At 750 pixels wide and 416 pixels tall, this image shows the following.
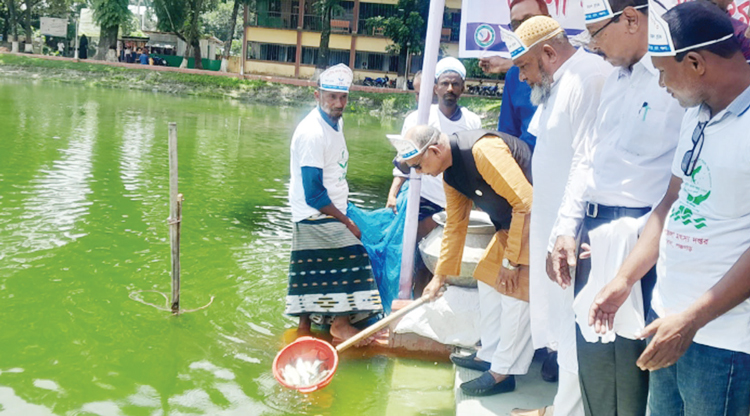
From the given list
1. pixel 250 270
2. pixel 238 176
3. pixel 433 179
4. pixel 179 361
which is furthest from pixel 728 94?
pixel 238 176

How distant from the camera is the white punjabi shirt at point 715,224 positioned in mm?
1900

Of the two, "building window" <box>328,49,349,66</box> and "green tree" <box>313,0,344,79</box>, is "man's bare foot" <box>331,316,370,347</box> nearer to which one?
"green tree" <box>313,0,344,79</box>

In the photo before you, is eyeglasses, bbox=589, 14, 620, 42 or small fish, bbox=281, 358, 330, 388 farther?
small fish, bbox=281, 358, 330, 388

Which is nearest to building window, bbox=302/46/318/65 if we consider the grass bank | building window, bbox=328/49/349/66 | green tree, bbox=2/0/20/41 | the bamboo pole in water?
building window, bbox=328/49/349/66

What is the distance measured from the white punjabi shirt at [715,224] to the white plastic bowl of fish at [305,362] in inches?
93.3

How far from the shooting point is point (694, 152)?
2041 millimetres

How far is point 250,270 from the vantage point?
6422 millimetres

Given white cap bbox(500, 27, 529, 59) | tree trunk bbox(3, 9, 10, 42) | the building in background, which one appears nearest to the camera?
white cap bbox(500, 27, 529, 59)

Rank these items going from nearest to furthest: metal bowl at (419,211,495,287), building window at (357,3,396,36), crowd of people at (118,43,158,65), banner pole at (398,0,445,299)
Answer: metal bowl at (419,211,495,287) → banner pole at (398,0,445,299) → building window at (357,3,396,36) → crowd of people at (118,43,158,65)

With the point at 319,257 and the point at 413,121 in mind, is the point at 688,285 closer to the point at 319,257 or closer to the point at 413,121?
the point at 319,257

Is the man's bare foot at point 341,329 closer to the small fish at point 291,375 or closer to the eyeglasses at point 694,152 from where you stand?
the small fish at point 291,375

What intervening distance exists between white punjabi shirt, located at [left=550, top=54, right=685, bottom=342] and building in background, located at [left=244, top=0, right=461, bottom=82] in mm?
38748

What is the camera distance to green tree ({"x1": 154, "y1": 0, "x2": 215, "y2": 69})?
3872 centimetres

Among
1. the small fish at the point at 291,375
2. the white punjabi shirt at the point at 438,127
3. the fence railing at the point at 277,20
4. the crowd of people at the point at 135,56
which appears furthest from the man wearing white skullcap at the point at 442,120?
the fence railing at the point at 277,20
